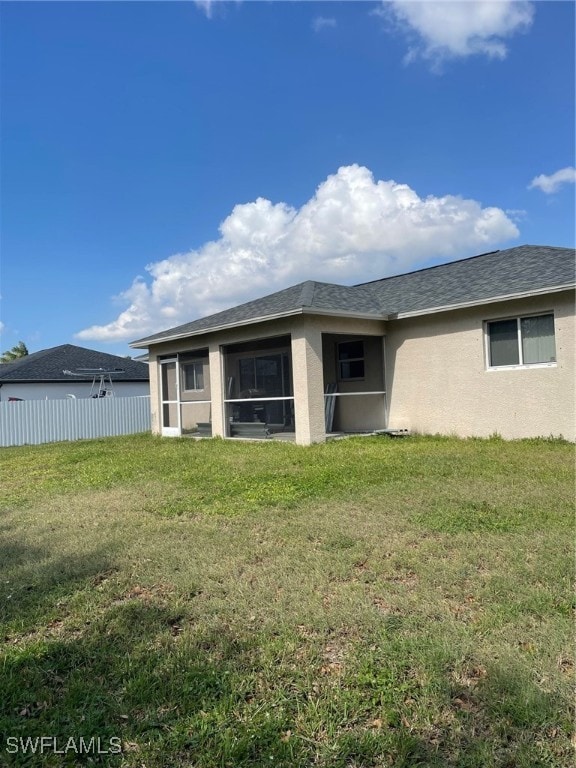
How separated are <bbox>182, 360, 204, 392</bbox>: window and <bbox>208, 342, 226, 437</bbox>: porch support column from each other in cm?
139

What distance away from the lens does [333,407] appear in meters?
13.8

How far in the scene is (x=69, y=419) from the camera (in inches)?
698

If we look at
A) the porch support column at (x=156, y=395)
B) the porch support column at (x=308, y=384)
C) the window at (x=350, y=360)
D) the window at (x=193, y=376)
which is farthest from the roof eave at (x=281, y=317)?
the porch support column at (x=156, y=395)

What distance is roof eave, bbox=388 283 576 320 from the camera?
9508 mm

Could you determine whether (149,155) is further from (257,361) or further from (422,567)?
(422,567)

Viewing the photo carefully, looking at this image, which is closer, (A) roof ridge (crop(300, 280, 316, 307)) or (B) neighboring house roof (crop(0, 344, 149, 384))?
(A) roof ridge (crop(300, 280, 316, 307))

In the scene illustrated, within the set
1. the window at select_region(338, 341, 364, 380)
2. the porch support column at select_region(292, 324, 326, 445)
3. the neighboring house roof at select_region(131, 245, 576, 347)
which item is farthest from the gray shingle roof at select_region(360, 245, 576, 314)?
the porch support column at select_region(292, 324, 326, 445)

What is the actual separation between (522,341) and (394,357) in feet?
10.7

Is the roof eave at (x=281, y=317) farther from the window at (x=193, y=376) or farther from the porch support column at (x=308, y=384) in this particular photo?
the window at (x=193, y=376)

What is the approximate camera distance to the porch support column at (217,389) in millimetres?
13781

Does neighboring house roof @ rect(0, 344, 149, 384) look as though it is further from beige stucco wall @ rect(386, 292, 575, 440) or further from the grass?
the grass

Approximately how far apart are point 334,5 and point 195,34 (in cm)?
287

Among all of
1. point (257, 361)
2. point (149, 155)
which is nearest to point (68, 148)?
point (149, 155)

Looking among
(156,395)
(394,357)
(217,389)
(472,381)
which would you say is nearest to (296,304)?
(394,357)
